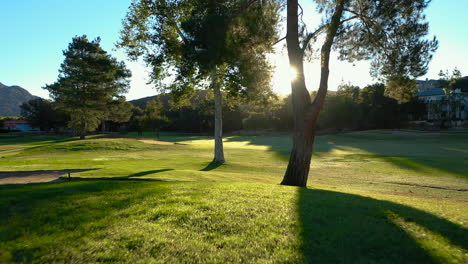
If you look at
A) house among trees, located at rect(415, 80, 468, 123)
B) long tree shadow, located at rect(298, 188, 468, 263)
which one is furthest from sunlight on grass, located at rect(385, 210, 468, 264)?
house among trees, located at rect(415, 80, 468, 123)

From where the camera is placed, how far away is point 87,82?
43.5 metres

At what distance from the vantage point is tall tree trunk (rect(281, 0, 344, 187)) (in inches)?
451

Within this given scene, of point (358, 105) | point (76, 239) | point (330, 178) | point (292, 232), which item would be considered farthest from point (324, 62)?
point (358, 105)

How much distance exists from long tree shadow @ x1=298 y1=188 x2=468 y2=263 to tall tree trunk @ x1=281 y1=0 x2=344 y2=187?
16.5 feet

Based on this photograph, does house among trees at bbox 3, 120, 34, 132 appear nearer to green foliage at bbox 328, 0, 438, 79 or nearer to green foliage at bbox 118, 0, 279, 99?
green foliage at bbox 118, 0, 279, 99

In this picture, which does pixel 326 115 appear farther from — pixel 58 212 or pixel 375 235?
pixel 58 212

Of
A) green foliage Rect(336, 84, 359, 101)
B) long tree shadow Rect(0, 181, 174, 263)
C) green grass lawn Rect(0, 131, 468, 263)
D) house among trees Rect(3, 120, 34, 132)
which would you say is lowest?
green grass lawn Rect(0, 131, 468, 263)

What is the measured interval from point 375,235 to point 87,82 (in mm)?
47869

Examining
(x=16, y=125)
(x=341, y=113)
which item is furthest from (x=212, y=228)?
(x=16, y=125)

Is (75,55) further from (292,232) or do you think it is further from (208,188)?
(292,232)

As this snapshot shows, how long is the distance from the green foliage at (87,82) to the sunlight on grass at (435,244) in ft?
153

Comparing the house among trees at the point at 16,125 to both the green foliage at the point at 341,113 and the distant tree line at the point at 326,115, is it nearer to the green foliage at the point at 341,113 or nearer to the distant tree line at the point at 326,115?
the distant tree line at the point at 326,115

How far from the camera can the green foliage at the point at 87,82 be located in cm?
4284

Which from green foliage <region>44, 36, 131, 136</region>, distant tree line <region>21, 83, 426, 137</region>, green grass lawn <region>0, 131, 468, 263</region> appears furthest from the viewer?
distant tree line <region>21, 83, 426, 137</region>
